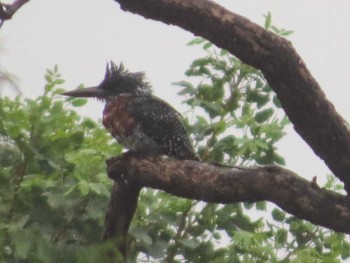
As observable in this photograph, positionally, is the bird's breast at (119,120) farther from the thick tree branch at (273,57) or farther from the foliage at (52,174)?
the thick tree branch at (273,57)

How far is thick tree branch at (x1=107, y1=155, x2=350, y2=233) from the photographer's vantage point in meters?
2.81

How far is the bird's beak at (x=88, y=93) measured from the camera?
4.02m

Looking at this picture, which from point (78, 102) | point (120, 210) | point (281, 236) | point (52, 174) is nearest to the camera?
point (120, 210)

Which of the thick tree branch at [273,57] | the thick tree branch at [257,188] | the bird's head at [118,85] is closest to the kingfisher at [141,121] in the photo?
the bird's head at [118,85]

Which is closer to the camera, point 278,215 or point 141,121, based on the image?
point 141,121

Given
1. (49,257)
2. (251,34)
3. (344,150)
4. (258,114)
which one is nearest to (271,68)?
(251,34)

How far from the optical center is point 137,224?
382 centimetres

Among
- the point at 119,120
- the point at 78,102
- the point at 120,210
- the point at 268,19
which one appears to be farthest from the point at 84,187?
the point at 268,19

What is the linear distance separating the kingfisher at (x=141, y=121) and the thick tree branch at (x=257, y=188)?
2.21ft

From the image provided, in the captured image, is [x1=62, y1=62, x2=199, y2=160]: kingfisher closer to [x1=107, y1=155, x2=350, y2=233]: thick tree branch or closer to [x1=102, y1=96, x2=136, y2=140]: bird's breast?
[x1=102, y1=96, x2=136, y2=140]: bird's breast

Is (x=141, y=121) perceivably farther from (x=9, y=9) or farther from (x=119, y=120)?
(x=9, y=9)

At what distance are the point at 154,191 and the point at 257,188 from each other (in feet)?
3.72

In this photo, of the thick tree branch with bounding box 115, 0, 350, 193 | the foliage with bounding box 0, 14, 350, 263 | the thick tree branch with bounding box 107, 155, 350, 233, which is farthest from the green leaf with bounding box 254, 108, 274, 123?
the thick tree branch with bounding box 115, 0, 350, 193

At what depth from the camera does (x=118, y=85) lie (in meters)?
4.30
